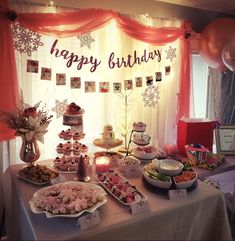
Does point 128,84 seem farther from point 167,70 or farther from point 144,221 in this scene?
point 144,221

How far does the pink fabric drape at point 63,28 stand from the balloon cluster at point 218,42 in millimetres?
371

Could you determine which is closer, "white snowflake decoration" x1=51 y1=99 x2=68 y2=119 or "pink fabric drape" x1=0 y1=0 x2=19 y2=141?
"pink fabric drape" x1=0 y1=0 x2=19 y2=141

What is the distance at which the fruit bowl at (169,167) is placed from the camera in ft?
4.72

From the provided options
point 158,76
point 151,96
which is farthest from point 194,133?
point 158,76

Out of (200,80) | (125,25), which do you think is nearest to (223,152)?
(200,80)

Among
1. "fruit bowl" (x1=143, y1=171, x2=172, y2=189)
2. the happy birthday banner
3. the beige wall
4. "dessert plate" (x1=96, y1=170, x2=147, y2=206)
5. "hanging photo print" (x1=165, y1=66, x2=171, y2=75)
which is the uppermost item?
the beige wall

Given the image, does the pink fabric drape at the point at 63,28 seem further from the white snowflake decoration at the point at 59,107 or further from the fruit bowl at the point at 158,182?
the fruit bowl at the point at 158,182

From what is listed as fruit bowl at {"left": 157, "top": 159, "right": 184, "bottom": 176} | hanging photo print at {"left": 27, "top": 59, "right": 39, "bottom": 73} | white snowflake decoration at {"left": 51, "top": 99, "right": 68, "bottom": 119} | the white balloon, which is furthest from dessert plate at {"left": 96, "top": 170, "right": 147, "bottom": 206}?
the white balloon

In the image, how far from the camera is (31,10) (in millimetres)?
1937

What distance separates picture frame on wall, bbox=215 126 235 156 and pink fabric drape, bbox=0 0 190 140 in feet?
3.34

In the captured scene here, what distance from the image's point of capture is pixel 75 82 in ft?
7.10

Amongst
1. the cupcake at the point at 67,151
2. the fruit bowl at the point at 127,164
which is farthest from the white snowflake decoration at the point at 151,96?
the cupcake at the point at 67,151

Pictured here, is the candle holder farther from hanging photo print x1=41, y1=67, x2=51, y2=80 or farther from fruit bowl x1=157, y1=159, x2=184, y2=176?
hanging photo print x1=41, y1=67, x2=51, y2=80

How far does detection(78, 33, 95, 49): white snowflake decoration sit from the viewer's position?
7.03 ft
